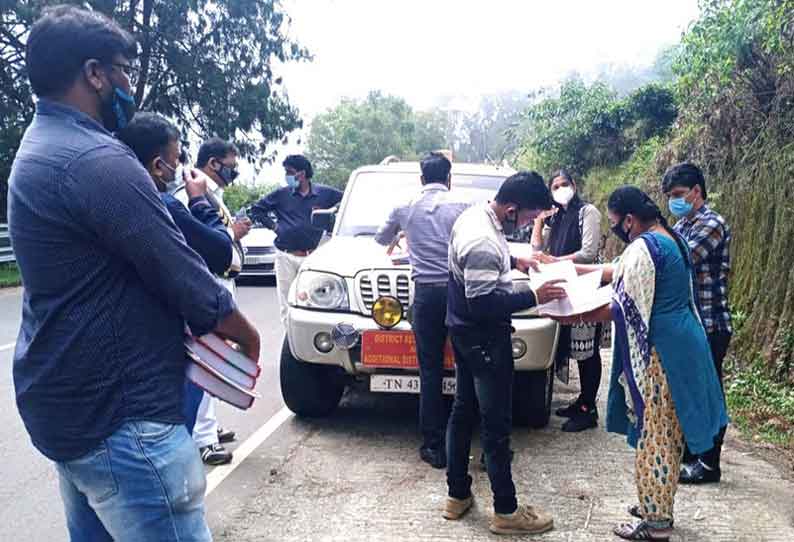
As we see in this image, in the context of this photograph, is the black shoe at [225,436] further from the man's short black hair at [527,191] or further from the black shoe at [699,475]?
the black shoe at [699,475]

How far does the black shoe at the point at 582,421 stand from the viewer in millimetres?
5504

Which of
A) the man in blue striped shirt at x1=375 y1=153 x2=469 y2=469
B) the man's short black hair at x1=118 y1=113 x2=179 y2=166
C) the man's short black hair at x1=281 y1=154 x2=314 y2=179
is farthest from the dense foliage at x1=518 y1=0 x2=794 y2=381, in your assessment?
the man's short black hair at x1=118 y1=113 x2=179 y2=166

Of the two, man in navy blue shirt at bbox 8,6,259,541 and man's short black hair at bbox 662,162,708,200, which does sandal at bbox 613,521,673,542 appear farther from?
man in navy blue shirt at bbox 8,6,259,541

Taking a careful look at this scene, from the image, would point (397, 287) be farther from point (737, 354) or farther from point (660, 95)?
point (660, 95)

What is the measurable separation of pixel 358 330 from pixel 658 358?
1964 millimetres

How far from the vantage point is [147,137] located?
9.09 feet

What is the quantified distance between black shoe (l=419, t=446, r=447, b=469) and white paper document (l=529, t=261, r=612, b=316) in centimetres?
128

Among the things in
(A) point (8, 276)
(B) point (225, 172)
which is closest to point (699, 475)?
(B) point (225, 172)

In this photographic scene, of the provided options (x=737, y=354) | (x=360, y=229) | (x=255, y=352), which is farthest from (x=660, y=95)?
(x=255, y=352)

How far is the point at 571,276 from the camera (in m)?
3.99

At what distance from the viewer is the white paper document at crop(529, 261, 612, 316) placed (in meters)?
3.86

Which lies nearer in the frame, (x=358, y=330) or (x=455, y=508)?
(x=455, y=508)

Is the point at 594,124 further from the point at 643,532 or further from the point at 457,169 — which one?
the point at 643,532

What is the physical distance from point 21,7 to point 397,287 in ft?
54.5
